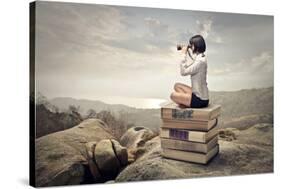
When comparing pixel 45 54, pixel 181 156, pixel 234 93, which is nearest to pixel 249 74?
pixel 234 93

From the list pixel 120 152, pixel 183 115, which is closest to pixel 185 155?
pixel 183 115

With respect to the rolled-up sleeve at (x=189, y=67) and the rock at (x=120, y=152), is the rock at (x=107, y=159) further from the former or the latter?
the rolled-up sleeve at (x=189, y=67)

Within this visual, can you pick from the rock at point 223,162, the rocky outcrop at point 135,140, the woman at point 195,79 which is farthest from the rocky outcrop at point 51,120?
the woman at point 195,79

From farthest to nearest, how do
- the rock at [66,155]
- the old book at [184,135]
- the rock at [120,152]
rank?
the old book at [184,135] < the rock at [120,152] < the rock at [66,155]

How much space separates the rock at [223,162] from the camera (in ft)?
23.9

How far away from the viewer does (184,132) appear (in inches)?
293

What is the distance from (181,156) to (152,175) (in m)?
0.43

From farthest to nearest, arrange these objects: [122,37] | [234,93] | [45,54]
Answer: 1. [234,93]
2. [122,37]
3. [45,54]

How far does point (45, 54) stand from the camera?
22.2ft

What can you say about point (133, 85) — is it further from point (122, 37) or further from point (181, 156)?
point (181, 156)

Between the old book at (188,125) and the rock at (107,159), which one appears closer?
the rock at (107,159)

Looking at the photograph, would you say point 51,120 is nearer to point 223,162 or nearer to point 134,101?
point 134,101

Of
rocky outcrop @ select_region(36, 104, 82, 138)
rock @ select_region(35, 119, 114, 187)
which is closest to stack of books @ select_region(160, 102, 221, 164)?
rock @ select_region(35, 119, 114, 187)

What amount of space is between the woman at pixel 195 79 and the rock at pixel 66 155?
1125mm
